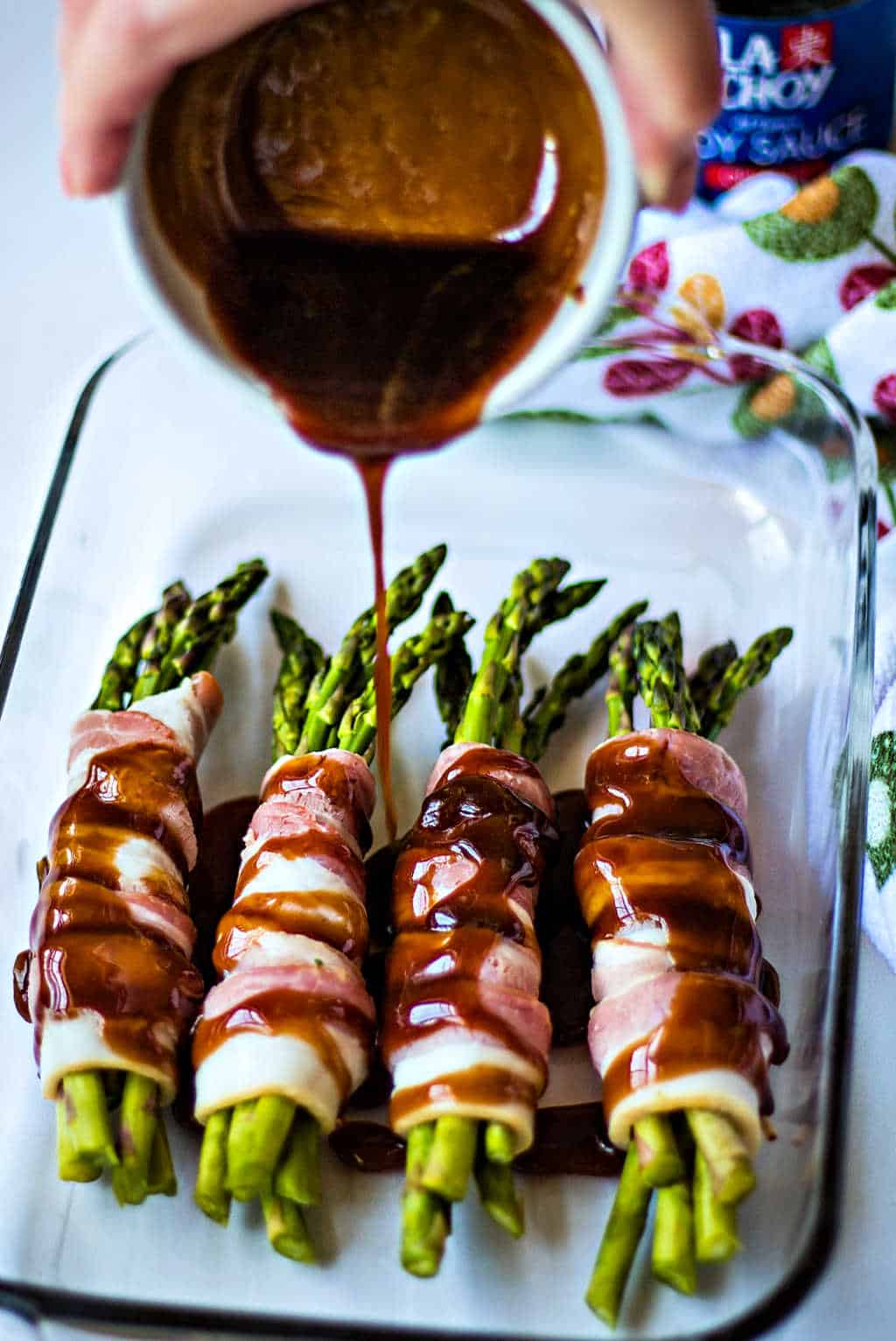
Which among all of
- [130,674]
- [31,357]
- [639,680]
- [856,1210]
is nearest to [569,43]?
[639,680]

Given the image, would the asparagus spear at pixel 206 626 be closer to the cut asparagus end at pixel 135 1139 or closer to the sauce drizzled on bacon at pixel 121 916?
the sauce drizzled on bacon at pixel 121 916

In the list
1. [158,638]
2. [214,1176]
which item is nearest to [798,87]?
[158,638]

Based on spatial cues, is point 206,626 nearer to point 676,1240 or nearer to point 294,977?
point 294,977

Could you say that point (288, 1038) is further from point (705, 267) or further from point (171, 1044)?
point (705, 267)

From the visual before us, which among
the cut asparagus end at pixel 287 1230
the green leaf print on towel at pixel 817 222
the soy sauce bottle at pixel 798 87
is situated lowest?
the cut asparagus end at pixel 287 1230

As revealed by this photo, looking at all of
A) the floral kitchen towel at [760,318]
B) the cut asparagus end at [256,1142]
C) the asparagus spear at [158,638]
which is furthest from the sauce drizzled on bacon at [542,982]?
the floral kitchen towel at [760,318]

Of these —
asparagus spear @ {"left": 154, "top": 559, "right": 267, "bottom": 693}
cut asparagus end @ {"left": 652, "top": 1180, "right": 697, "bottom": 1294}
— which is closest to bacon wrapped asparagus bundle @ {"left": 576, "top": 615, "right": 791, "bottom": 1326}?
cut asparagus end @ {"left": 652, "top": 1180, "right": 697, "bottom": 1294}
